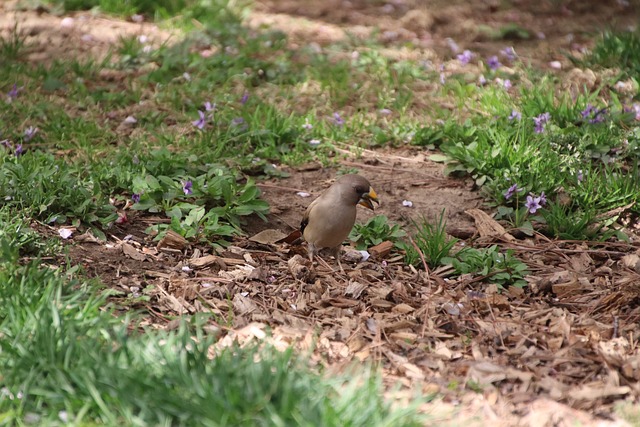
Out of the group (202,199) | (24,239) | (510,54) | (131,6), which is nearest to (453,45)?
(510,54)

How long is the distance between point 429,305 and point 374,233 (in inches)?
38.8

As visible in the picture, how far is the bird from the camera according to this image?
4930mm

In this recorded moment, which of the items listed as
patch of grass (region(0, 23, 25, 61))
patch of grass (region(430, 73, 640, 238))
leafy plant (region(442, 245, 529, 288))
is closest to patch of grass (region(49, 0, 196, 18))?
patch of grass (region(0, 23, 25, 61))

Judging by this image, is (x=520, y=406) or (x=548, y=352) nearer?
(x=520, y=406)

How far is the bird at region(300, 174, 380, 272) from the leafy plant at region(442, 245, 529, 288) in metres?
0.63

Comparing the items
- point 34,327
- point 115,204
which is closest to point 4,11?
point 115,204

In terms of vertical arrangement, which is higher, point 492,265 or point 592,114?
point 592,114

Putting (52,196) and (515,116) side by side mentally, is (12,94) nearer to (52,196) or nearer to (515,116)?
(52,196)

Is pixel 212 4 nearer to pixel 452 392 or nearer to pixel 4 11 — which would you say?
pixel 4 11

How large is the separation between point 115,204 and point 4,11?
413 cm

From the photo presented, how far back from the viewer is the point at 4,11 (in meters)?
8.58

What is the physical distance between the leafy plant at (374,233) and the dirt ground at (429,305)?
0.20 meters

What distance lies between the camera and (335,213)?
16.2 feet

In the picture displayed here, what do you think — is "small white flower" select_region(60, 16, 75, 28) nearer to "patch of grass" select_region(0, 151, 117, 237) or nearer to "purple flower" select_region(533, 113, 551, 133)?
"patch of grass" select_region(0, 151, 117, 237)
